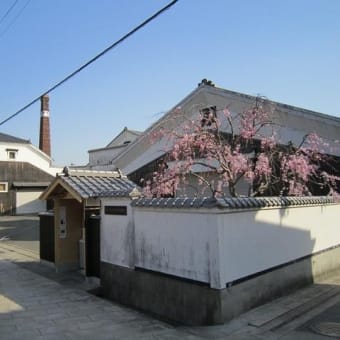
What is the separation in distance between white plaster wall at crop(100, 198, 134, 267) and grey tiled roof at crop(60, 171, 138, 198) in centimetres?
45

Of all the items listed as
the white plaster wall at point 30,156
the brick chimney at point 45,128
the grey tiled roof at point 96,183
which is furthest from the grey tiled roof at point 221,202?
the brick chimney at point 45,128

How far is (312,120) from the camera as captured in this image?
13938 mm

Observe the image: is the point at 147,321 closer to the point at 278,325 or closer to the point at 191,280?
the point at 191,280

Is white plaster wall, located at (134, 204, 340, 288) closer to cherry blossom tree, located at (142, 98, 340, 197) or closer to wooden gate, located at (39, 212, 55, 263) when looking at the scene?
cherry blossom tree, located at (142, 98, 340, 197)

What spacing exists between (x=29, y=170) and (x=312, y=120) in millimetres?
32182

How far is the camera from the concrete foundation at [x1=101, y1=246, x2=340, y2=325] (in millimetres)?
6781

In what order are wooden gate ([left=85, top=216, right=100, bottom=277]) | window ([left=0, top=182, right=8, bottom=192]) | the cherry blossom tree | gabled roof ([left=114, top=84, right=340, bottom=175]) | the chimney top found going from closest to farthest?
1. wooden gate ([left=85, top=216, right=100, bottom=277])
2. the cherry blossom tree
3. gabled roof ([left=114, top=84, right=340, bottom=175])
4. window ([left=0, top=182, right=8, bottom=192])
5. the chimney top

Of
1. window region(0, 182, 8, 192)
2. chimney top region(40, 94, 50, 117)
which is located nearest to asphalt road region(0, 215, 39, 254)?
window region(0, 182, 8, 192)

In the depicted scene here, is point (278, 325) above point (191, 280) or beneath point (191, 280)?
beneath

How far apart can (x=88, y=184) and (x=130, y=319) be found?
13.6 ft

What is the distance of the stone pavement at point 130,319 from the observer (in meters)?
6.44

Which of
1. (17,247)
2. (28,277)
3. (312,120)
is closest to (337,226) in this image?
(312,120)

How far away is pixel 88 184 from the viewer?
35.3ft

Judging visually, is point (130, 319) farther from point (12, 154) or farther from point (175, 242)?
point (12, 154)
